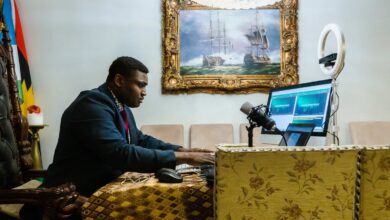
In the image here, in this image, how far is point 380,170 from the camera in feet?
3.37

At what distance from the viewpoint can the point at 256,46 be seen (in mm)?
3623

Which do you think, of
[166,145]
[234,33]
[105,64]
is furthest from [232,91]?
[166,145]

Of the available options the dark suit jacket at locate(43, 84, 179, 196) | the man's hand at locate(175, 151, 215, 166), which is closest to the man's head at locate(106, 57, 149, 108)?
the dark suit jacket at locate(43, 84, 179, 196)

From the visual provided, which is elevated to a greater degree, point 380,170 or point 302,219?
point 380,170

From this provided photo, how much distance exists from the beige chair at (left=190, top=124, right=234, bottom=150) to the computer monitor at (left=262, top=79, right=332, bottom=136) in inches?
49.5

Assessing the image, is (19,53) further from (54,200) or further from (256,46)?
(54,200)

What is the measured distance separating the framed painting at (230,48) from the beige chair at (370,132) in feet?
2.36

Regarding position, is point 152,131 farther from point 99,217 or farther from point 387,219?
point 387,219

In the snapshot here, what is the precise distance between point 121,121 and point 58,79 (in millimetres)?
2106

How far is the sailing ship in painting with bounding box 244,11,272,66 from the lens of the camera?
3.62 metres

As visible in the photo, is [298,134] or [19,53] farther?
[19,53]

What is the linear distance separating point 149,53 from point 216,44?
64 centimetres

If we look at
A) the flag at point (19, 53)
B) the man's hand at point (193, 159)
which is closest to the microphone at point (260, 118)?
the man's hand at point (193, 159)

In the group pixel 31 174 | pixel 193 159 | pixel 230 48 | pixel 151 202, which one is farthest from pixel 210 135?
pixel 151 202
